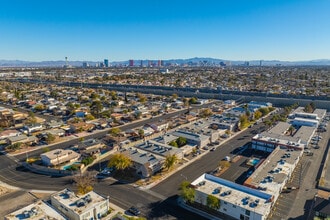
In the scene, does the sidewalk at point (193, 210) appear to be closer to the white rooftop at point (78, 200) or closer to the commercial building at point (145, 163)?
the commercial building at point (145, 163)

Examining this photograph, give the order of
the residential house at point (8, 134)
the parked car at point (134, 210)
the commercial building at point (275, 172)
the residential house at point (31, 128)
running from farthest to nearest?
the residential house at point (31, 128), the residential house at point (8, 134), the commercial building at point (275, 172), the parked car at point (134, 210)

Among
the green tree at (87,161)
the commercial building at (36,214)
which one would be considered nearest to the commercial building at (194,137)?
the green tree at (87,161)

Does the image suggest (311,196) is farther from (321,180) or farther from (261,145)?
(261,145)

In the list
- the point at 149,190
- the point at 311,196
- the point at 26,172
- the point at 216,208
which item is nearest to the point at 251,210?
the point at 216,208

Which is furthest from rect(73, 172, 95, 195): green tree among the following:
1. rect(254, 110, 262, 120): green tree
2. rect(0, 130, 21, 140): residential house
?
rect(254, 110, 262, 120): green tree

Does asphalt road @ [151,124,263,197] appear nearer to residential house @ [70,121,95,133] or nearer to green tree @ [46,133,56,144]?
green tree @ [46,133,56,144]

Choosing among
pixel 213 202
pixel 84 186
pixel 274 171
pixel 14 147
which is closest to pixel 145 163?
pixel 84 186
